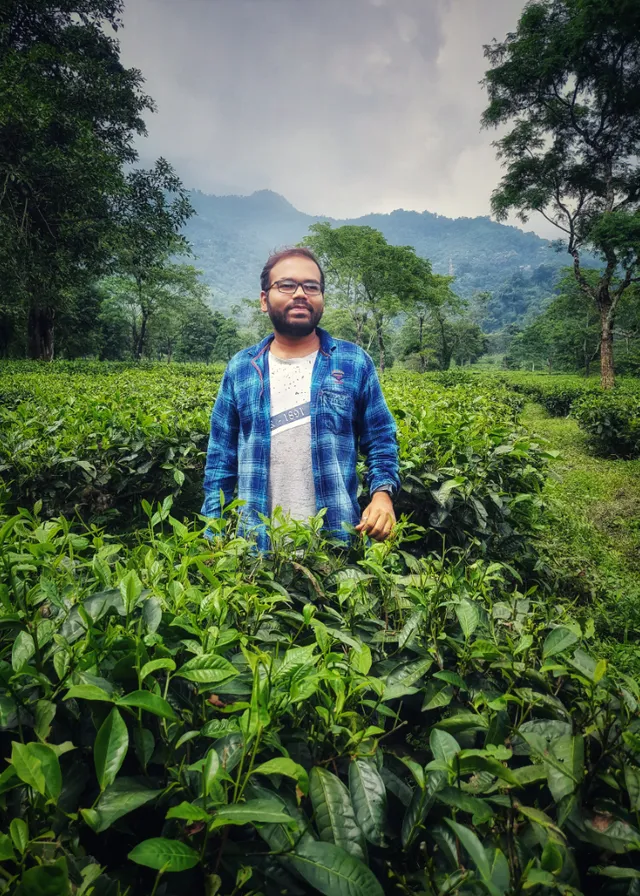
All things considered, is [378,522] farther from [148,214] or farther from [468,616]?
[148,214]

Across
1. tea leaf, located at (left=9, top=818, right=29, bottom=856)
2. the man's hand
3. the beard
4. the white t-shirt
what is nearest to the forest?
tea leaf, located at (left=9, top=818, right=29, bottom=856)

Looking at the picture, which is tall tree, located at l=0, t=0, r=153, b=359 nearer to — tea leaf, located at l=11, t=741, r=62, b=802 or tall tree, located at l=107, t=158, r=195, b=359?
tall tree, located at l=107, t=158, r=195, b=359

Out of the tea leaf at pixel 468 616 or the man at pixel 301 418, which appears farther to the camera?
the man at pixel 301 418

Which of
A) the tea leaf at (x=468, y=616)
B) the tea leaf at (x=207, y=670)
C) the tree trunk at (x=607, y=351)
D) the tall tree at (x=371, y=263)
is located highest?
the tall tree at (x=371, y=263)

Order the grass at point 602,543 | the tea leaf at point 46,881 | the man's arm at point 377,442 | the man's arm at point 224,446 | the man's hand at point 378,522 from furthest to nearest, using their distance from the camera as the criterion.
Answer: the grass at point 602,543, the man's arm at point 224,446, the man's arm at point 377,442, the man's hand at point 378,522, the tea leaf at point 46,881

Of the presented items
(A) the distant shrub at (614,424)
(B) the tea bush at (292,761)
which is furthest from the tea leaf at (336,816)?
(A) the distant shrub at (614,424)

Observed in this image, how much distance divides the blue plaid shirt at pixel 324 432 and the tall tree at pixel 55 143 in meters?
11.9

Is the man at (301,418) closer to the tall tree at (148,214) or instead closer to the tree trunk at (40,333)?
the tall tree at (148,214)

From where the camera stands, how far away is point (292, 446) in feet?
7.63

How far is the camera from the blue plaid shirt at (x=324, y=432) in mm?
2266

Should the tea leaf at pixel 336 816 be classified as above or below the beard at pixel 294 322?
below

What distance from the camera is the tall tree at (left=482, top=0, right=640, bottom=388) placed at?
1349cm

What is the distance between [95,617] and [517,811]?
81cm

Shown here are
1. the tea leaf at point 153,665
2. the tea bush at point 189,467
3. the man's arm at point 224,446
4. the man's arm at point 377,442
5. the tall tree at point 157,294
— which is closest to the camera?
the tea leaf at point 153,665
